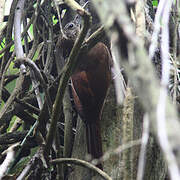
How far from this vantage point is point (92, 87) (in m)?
1.72

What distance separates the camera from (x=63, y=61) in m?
1.85

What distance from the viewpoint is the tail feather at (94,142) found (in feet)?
4.76

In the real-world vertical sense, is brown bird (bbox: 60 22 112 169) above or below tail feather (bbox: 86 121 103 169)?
above

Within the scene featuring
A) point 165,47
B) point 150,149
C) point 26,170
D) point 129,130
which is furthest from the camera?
point 150,149

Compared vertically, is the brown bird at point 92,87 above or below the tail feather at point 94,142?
above

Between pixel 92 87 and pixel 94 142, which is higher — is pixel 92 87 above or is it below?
above

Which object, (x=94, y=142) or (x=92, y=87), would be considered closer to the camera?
(x=94, y=142)

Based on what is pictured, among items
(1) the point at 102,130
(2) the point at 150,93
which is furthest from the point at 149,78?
(1) the point at 102,130

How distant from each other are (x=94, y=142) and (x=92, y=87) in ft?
1.17

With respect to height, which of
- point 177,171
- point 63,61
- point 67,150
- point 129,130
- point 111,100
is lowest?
point 67,150

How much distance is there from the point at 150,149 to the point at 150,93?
1.04 metres

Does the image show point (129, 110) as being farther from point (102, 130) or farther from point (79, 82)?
point (79, 82)

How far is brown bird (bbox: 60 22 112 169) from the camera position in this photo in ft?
4.88

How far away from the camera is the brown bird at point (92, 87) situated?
1.49 m
